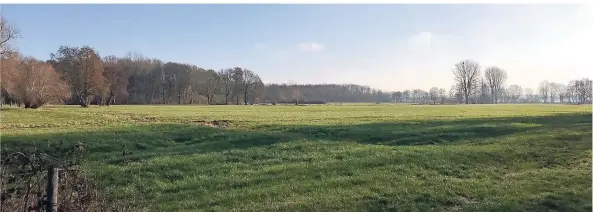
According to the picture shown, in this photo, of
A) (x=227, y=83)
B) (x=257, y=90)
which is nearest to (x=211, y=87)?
(x=227, y=83)

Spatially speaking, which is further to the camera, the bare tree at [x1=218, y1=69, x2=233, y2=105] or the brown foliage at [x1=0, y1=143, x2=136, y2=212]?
the bare tree at [x1=218, y1=69, x2=233, y2=105]

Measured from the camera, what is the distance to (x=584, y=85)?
511 ft

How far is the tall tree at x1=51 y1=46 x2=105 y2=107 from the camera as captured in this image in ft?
334

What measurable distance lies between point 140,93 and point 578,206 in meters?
153

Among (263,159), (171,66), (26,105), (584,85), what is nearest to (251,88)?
(171,66)

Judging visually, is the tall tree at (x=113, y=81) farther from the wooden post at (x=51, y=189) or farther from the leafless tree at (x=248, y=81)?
the wooden post at (x=51, y=189)

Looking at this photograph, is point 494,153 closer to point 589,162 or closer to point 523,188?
point 589,162

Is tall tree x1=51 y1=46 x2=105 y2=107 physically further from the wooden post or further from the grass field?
the wooden post

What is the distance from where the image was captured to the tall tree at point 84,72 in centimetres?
10181

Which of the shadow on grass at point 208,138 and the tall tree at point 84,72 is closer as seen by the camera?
the shadow on grass at point 208,138

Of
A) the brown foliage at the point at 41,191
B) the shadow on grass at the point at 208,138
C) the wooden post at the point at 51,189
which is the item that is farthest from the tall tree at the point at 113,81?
the wooden post at the point at 51,189

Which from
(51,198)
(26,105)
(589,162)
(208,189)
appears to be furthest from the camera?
(26,105)

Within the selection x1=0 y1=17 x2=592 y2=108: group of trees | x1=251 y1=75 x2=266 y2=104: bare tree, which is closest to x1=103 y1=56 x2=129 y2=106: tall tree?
x1=0 y1=17 x2=592 y2=108: group of trees

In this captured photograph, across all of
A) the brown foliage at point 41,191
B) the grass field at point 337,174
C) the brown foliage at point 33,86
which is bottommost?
the grass field at point 337,174
